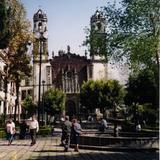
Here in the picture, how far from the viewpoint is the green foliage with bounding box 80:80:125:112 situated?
8200cm

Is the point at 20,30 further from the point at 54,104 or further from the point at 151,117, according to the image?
the point at 54,104

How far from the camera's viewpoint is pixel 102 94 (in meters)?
82.3

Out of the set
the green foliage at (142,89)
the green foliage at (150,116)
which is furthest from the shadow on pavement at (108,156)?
the green foliage at (142,89)

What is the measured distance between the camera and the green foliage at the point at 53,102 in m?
82.9

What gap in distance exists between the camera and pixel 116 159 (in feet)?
59.8

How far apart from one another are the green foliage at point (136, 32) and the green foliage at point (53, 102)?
52.0m

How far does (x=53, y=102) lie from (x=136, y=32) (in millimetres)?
55252

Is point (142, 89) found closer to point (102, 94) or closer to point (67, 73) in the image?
point (102, 94)

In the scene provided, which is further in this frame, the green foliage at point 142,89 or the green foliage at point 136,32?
the green foliage at point 142,89

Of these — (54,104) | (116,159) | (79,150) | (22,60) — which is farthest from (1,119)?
(54,104)

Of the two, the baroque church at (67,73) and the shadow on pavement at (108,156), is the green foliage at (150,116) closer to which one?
the shadow on pavement at (108,156)

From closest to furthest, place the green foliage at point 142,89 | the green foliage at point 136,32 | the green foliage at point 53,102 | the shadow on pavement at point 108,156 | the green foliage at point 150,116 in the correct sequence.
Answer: the shadow on pavement at point 108,156
the green foliage at point 136,32
the green foliage at point 150,116
the green foliage at point 142,89
the green foliage at point 53,102

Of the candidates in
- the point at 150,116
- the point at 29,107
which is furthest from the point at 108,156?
the point at 29,107

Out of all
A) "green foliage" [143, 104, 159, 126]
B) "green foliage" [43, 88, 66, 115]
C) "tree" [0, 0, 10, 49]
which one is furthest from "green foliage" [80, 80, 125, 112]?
"tree" [0, 0, 10, 49]
